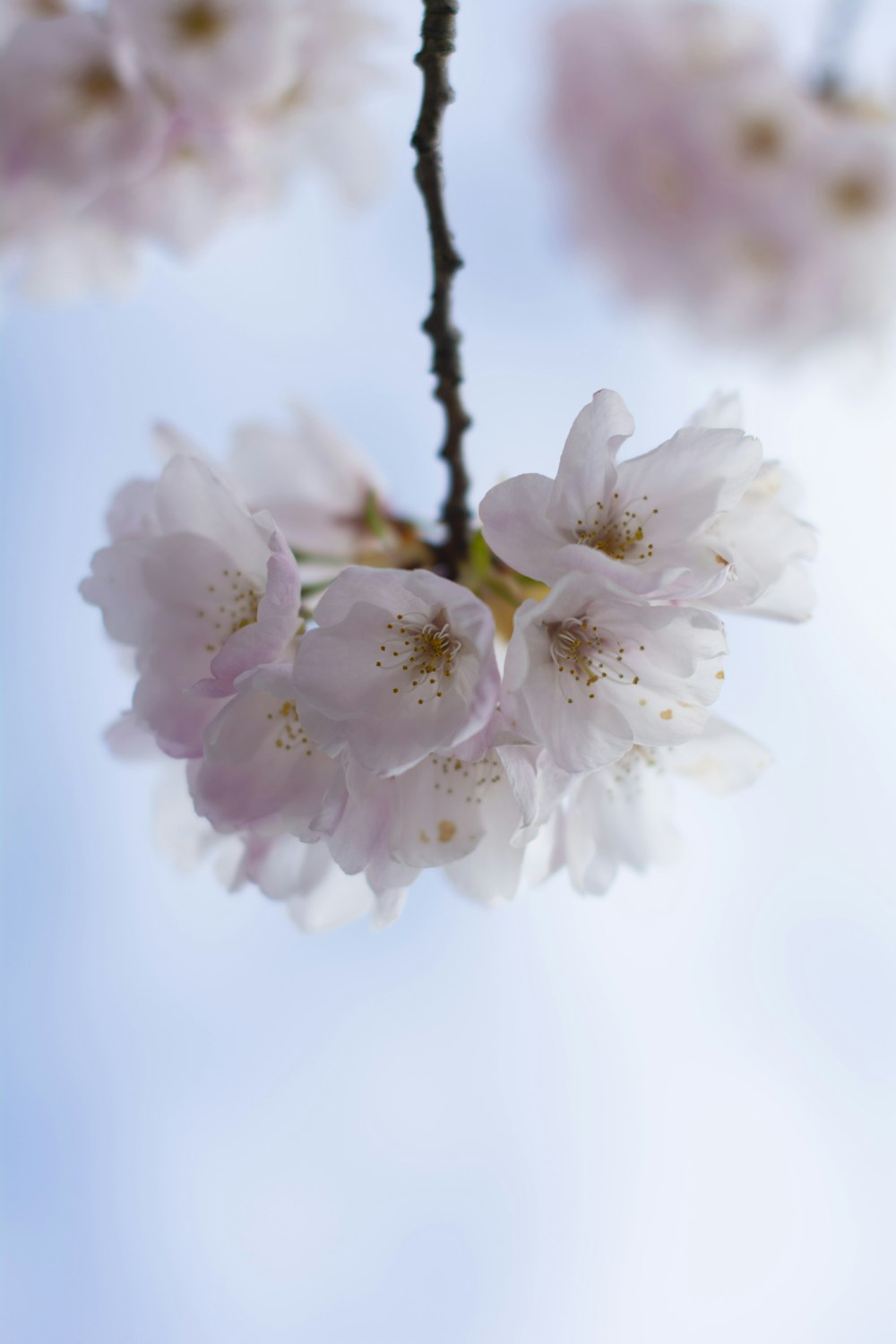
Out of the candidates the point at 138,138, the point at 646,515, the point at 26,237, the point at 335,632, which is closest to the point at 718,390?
the point at 646,515

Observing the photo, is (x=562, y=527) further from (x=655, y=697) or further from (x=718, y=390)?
(x=718, y=390)

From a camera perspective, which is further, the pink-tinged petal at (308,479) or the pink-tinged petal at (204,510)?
the pink-tinged petal at (308,479)

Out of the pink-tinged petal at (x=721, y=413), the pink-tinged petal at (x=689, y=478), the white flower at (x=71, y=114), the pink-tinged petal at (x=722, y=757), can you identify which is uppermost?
the white flower at (x=71, y=114)

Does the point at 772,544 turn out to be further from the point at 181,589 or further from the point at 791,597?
the point at 181,589

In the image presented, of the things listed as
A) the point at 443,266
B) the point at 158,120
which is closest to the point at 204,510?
the point at 443,266

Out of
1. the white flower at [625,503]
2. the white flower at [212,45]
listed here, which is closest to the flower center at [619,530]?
the white flower at [625,503]

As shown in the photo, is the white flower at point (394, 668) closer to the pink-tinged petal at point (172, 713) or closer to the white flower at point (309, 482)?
→ the pink-tinged petal at point (172, 713)

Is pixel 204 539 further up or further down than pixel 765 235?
further down
